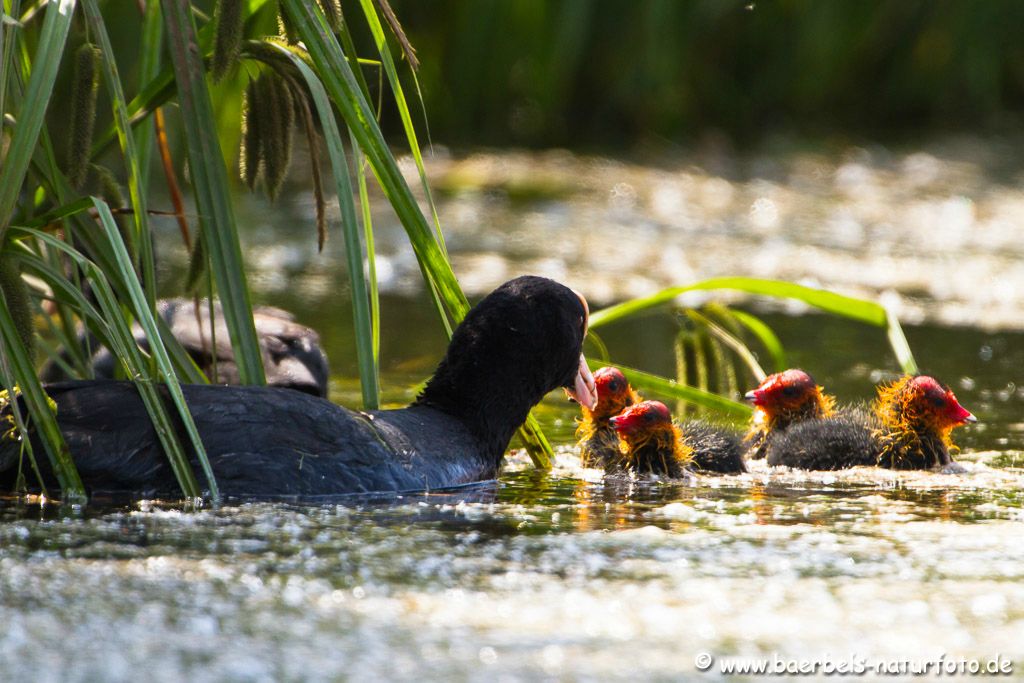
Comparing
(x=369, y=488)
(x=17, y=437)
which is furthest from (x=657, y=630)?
(x=17, y=437)

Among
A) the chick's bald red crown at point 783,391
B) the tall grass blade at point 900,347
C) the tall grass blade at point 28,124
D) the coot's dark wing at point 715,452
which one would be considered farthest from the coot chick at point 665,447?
the tall grass blade at point 28,124

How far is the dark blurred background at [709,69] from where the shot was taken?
1230 cm

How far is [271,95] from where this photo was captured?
4715 mm

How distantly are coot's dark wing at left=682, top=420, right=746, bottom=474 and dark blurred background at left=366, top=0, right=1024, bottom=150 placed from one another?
6.91 meters

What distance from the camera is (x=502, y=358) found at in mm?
5148

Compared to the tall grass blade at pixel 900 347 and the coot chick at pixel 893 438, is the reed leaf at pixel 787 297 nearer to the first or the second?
the tall grass blade at pixel 900 347

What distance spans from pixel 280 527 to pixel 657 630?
1115 mm

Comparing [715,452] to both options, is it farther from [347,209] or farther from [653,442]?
[347,209]

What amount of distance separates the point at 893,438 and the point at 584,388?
41.4 inches

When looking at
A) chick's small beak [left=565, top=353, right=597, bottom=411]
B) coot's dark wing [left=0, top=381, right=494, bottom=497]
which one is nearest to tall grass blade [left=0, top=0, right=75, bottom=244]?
coot's dark wing [left=0, top=381, right=494, bottom=497]

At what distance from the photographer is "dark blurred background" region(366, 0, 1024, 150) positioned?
12.3 metres

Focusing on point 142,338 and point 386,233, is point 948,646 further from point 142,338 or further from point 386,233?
point 386,233

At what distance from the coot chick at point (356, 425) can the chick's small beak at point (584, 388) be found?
204mm

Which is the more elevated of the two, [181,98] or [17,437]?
[181,98]
